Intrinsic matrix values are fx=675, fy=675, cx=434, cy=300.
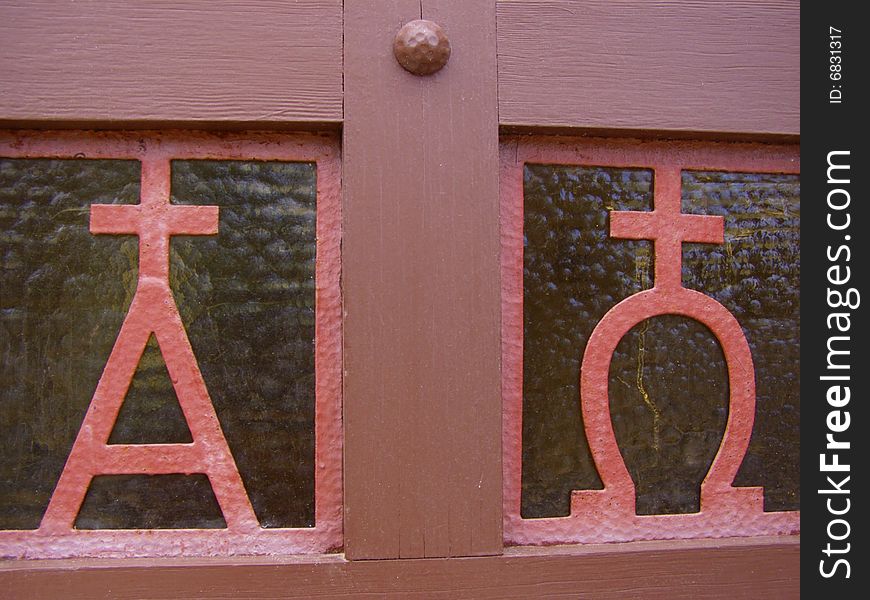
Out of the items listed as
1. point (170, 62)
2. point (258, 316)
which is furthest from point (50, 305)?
point (170, 62)

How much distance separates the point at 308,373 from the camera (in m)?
1.54

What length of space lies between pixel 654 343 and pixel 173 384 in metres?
1.12

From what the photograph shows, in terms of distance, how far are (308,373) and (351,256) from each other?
0.29 metres

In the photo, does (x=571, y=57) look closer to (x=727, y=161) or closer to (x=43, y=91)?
(x=727, y=161)

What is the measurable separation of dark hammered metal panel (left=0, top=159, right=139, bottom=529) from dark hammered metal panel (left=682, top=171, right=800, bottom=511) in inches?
53.2

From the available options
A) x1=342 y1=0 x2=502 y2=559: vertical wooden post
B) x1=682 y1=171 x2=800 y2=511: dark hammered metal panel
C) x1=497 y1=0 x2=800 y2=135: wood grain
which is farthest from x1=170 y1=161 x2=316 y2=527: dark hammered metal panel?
x1=682 y1=171 x2=800 y2=511: dark hammered metal panel

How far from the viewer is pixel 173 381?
1.50 metres

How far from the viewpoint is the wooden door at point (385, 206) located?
1.46m

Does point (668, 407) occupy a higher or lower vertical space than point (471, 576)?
higher

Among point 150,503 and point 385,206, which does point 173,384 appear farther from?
point 385,206

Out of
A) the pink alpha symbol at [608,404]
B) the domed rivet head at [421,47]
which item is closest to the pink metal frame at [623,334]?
the pink alpha symbol at [608,404]

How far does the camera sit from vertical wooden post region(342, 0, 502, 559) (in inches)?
57.7

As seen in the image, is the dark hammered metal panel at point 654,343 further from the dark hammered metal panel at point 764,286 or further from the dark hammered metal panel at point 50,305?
the dark hammered metal panel at point 50,305

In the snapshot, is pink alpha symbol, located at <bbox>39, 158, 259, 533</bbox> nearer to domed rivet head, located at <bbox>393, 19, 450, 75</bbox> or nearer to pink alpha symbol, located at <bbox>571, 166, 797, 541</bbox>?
domed rivet head, located at <bbox>393, 19, 450, 75</bbox>
